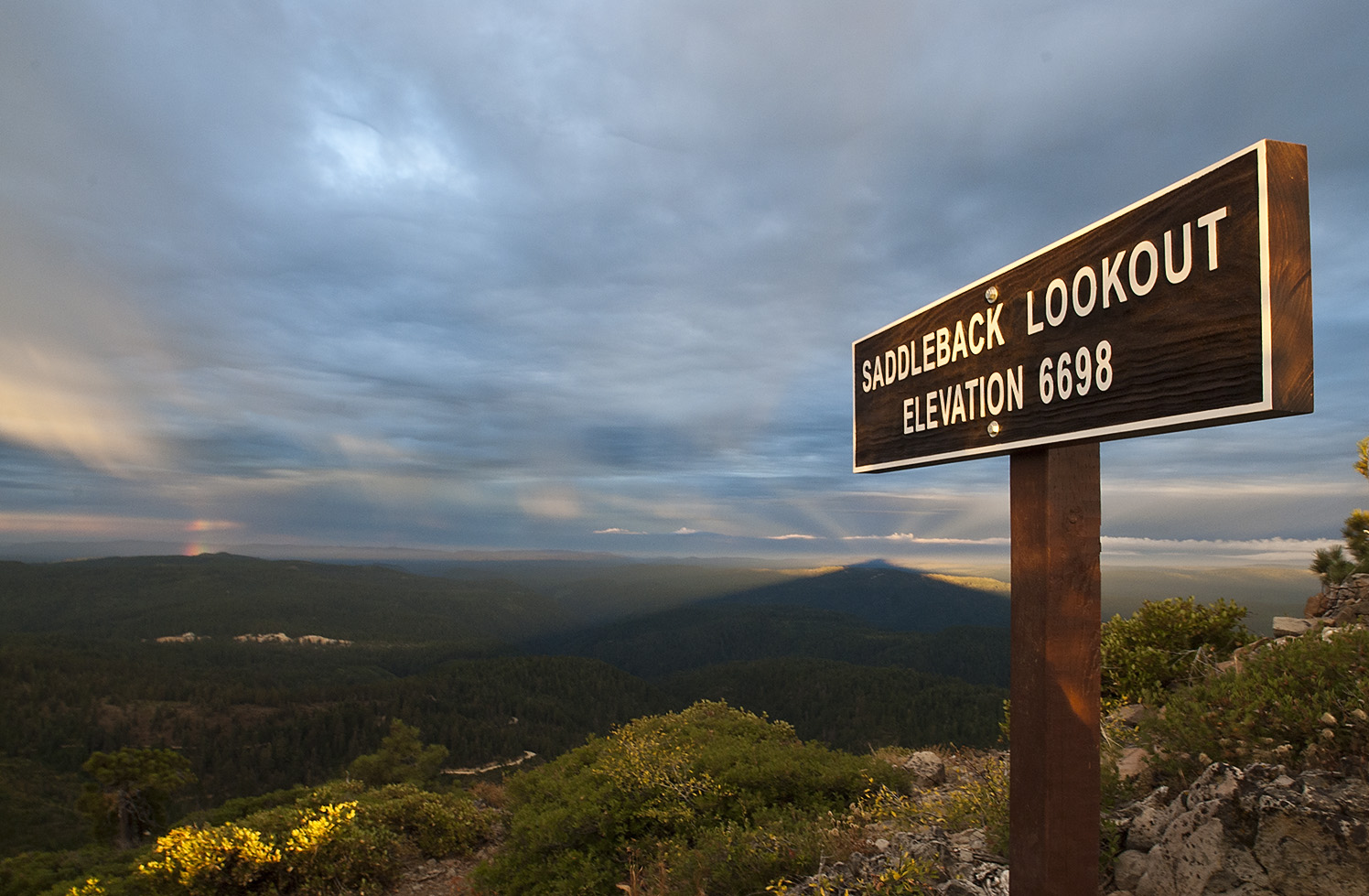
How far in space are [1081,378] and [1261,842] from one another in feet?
8.93

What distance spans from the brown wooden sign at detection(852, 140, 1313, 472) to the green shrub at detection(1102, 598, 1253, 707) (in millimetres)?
6261

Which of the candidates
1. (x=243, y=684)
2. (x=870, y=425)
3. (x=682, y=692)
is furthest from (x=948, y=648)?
(x=870, y=425)

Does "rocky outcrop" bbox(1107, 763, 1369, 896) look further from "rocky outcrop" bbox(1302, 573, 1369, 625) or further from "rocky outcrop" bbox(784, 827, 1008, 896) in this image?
"rocky outcrop" bbox(1302, 573, 1369, 625)

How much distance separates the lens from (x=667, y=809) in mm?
7379

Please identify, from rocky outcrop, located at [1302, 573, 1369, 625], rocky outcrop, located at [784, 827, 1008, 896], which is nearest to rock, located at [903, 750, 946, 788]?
rocky outcrop, located at [784, 827, 1008, 896]

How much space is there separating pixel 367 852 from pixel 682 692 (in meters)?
88.2

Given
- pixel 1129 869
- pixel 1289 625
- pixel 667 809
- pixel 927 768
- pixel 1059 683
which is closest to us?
pixel 1059 683

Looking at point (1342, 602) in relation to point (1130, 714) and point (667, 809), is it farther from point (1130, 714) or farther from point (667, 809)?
point (667, 809)

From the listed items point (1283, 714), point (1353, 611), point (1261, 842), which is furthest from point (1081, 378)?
point (1353, 611)

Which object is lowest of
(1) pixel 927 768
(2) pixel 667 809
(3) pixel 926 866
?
(2) pixel 667 809

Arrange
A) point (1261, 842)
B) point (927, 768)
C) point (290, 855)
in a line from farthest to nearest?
point (290, 855)
point (927, 768)
point (1261, 842)

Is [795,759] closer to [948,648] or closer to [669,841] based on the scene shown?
[669,841]

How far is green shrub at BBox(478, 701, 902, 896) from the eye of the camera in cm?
634

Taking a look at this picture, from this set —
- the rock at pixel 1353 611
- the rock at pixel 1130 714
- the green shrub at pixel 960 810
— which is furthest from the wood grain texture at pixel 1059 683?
the rock at pixel 1353 611
